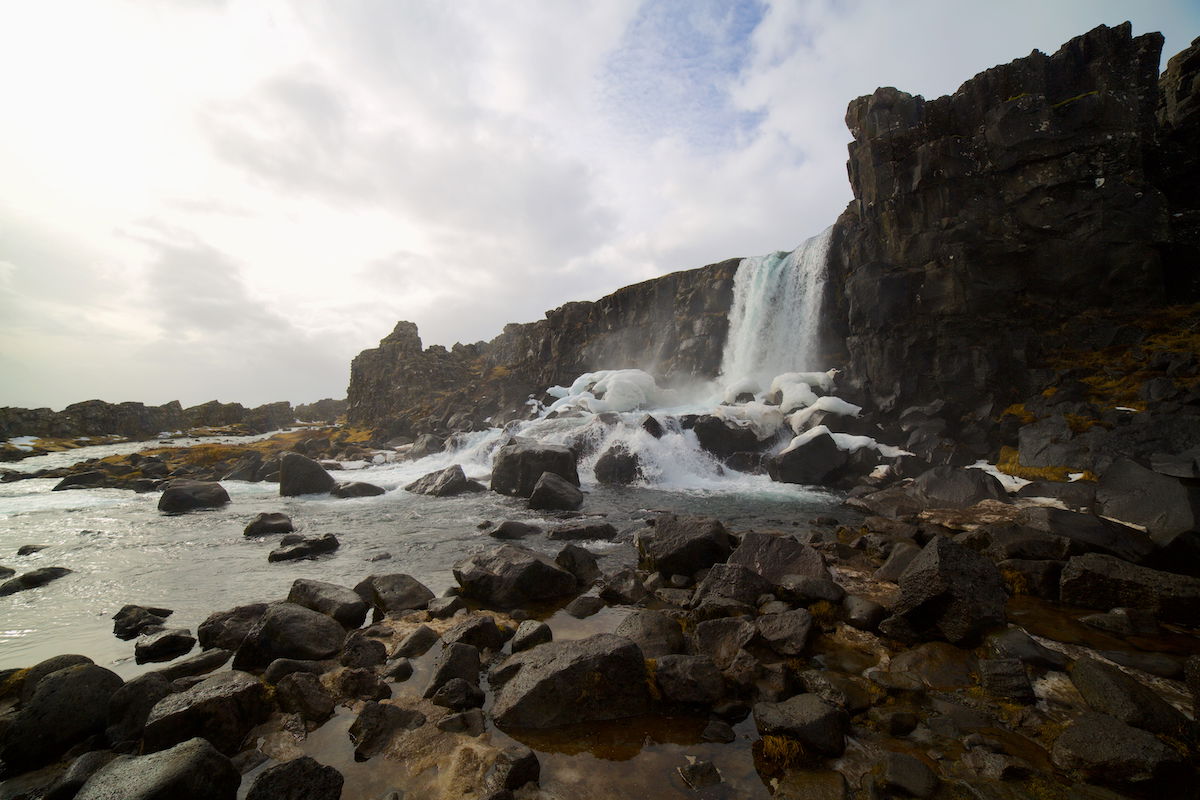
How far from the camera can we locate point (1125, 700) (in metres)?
5.42

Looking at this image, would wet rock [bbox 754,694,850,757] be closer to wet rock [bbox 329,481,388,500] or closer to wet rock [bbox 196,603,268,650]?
wet rock [bbox 196,603,268,650]

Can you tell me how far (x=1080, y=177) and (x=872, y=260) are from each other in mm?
10655

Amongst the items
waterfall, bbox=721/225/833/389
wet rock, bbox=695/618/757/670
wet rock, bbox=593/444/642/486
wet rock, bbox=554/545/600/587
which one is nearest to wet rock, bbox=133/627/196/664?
wet rock, bbox=554/545/600/587

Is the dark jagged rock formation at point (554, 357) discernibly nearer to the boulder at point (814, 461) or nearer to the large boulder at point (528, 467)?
the boulder at point (814, 461)

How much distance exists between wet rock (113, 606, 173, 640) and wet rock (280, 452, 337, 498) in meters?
18.7

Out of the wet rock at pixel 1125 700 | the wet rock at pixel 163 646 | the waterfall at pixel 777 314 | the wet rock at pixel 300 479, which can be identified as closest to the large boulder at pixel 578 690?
the wet rock at pixel 1125 700

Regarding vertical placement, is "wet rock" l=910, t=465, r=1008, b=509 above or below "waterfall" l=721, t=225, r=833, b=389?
below

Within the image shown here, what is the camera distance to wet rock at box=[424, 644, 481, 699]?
6.55m

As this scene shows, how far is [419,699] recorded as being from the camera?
6398mm

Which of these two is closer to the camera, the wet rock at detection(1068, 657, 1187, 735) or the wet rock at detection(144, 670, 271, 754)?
the wet rock at detection(1068, 657, 1187, 735)

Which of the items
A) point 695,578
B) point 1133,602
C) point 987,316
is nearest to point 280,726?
point 695,578

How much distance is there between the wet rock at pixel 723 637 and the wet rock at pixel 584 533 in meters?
7.70

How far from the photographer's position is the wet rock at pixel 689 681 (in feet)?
19.9

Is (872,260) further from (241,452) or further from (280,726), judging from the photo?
(241,452)
